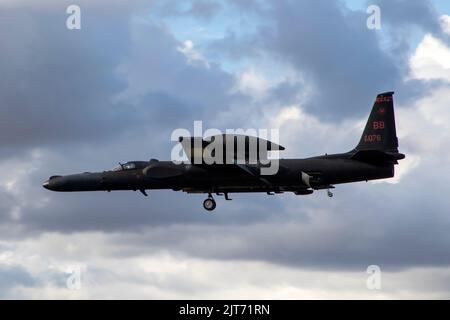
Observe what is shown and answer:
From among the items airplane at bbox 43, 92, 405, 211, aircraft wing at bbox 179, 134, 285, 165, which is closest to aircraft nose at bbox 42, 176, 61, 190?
airplane at bbox 43, 92, 405, 211

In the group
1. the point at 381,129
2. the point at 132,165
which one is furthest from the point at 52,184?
the point at 381,129

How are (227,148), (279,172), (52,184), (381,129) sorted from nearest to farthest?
(227,148), (279,172), (381,129), (52,184)

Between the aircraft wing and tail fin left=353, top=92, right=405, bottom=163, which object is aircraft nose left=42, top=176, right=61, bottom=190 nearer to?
the aircraft wing

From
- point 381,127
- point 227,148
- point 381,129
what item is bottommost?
point 227,148

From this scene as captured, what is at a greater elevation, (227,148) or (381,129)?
(381,129)

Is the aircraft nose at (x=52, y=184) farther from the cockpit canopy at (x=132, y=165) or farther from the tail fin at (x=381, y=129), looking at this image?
the tail fin at (x=381, y=129)

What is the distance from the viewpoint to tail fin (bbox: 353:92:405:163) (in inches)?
2518

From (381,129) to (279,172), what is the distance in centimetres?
752

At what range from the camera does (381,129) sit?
64250mm

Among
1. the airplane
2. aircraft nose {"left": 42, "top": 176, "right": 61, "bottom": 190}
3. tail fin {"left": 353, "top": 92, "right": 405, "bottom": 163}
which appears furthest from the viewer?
aircraft nose {"left": 42, "top": 176, "right": 61, "bottom": 190}

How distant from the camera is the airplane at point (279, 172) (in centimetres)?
6231

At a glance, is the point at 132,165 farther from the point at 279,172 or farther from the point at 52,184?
the point at 279,172
